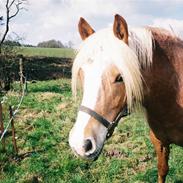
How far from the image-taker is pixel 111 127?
3594 millimetres

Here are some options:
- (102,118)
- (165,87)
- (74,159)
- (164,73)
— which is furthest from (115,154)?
(102,118)

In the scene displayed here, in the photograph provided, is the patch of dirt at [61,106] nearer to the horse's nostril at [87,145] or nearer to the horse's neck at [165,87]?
the horse's neck at [165,87]

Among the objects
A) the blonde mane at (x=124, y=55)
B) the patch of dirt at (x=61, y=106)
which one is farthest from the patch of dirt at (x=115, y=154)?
the patch of dirt at (x=61, y=106)

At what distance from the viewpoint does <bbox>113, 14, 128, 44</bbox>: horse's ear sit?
350 cm

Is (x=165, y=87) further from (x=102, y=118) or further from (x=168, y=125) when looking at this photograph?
(x=102, y=118)

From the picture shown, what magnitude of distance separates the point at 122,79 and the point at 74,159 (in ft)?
13.2

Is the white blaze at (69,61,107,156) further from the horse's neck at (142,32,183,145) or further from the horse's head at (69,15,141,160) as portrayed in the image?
the horse's neck at (142,32,183,145)

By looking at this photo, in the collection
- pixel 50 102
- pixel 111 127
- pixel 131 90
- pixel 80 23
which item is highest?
pixel 80 23

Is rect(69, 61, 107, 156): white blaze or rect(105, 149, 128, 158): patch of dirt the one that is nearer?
rect(69, 61, 107, 156): white blaze

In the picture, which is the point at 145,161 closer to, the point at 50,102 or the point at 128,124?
the point at 128,124

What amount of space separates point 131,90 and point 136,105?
1.26ft

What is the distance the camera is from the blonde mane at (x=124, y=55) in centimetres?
350

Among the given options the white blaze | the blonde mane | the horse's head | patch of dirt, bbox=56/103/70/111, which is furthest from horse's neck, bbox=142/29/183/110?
patch of dirt, bbox=56/103/70/111

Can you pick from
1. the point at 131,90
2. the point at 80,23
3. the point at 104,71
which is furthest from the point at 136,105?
the point at 80,23
